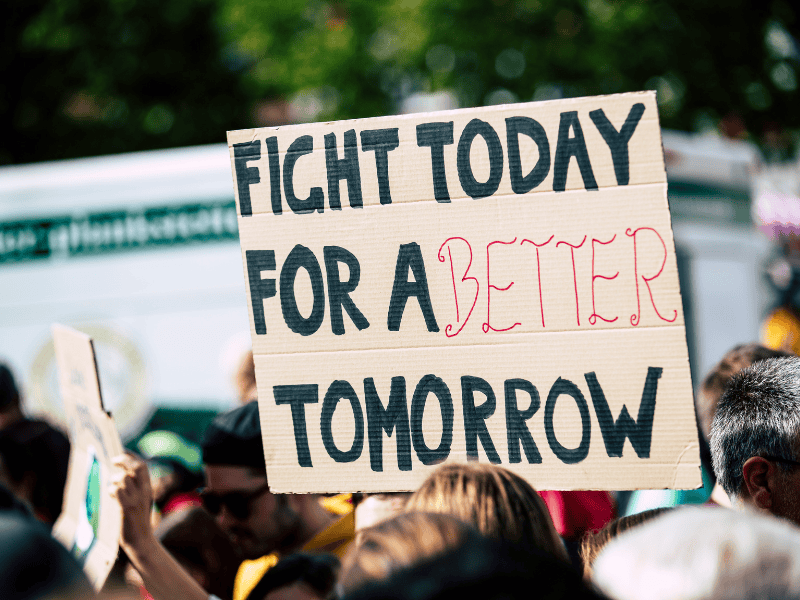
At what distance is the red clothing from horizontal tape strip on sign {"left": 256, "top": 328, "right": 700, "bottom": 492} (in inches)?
28.9

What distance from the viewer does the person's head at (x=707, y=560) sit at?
1016mm

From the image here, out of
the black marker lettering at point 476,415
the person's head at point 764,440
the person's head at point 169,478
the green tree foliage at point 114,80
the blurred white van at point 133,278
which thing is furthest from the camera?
the green tree foliage at point 114,80

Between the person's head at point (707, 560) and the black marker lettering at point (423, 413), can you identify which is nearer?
the person's head at point (707, 560)

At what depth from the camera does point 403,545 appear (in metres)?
1.09

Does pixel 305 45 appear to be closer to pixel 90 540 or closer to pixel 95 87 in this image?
pixel 95 87

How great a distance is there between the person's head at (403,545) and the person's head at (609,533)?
30.3 inches

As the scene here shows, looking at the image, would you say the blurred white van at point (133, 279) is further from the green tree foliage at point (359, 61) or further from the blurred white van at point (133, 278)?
the green tree foliage at point (359, 61)

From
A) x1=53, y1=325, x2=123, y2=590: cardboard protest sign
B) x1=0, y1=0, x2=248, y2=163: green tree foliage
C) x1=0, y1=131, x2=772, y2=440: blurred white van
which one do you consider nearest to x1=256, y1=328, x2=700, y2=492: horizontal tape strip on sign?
x1=53, y1=325, x2=123, y2=590: cardboard protest sign

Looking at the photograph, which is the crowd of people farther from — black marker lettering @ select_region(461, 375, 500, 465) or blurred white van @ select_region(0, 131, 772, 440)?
blurred white van @ select_region(0, 131, 772, 440)

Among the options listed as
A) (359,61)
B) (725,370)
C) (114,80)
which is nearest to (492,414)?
(725,370)

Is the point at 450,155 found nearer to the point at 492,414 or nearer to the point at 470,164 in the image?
the point at 470,164

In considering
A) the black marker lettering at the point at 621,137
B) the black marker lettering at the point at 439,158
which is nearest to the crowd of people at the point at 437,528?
the black marker lettering at the point at 621,137

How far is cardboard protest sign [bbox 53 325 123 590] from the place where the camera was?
2.27 m

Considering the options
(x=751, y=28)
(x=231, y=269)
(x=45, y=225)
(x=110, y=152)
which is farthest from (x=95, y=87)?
(x=751, y=28)
